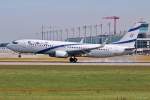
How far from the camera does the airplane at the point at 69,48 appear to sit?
9050 centimetres

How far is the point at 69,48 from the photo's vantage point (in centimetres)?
9106

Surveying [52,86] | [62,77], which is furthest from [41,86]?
[62,77]

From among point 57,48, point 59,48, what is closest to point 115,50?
point 59,48

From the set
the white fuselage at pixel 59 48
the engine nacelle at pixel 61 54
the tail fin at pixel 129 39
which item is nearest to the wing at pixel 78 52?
the white fuselage at pixel 59 48

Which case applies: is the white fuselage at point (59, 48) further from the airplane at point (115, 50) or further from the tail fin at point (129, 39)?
the tail fin at point (129, 39)

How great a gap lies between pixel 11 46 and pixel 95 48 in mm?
→ 16305

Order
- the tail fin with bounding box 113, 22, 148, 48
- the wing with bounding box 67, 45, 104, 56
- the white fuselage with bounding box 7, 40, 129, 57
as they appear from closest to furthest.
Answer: the white fuselage with bounding box 7, 40, 129, 57 → the wing with bounding box 67, 45, 104, 56 → the tail fin with bounding box 113, 22, 148, 48

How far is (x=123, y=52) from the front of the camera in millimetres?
95188

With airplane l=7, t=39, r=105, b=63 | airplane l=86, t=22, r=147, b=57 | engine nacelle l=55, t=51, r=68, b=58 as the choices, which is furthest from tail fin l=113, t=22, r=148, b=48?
engine nacelle l=55, t=51, r=68, b=58

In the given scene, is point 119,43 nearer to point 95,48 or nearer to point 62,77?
point 95,48

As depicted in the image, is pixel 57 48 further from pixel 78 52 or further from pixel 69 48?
pixel 78 52

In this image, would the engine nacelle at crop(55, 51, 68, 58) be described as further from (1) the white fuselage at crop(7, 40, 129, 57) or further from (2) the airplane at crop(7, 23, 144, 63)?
(1) the white fuselage at crop(7, 40, 129, 57)

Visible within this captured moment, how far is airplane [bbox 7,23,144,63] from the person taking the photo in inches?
3563

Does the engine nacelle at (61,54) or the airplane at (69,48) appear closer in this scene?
the engine nacelle at (61,54)
